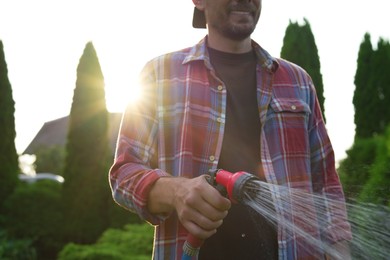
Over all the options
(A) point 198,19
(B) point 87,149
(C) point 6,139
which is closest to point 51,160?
(C) point 6,139

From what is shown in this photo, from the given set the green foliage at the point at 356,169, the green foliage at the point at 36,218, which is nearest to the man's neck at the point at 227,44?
the green foliage at the point at 356,169

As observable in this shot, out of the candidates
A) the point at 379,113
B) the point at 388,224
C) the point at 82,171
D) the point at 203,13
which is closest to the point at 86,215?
the point at 82,171

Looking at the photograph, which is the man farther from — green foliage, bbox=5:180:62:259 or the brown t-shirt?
green foliage, bbox=5:180:62:259

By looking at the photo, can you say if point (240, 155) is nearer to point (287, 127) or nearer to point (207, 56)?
point (287, 127)

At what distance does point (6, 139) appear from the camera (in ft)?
49.3

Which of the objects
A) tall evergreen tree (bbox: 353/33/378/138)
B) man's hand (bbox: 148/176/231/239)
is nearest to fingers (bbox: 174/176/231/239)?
man's hand (bbox: 148/176/231/239)

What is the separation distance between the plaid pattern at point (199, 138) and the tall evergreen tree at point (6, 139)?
13.2m

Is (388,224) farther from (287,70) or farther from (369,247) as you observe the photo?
(287,70)

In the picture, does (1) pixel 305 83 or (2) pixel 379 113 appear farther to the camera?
(2) pixel 379 113

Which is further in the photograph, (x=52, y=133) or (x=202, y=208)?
(x=52, y=133)

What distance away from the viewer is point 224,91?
2352 mm

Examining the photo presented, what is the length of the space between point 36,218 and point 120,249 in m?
6.57

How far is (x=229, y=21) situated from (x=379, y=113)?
13388 millimetres

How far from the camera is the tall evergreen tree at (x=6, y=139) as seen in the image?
48.5ft
